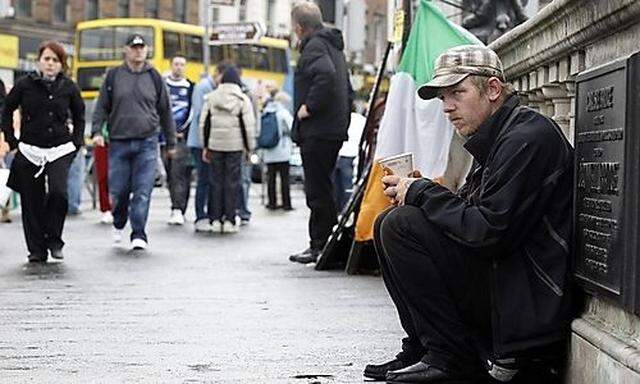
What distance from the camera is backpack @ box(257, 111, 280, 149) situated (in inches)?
854

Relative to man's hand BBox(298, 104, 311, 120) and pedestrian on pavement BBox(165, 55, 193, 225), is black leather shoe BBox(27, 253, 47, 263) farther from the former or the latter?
pedestrian on pavement BBox(165, 55, 193, 225)

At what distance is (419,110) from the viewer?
935 centimetres

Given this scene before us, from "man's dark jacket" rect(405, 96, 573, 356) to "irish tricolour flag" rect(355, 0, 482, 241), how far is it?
365 centimetres

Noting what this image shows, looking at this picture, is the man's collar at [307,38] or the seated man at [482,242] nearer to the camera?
the seated man at [482,242]

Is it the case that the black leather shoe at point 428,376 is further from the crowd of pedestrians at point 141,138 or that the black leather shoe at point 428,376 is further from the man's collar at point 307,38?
the man's collar at point 307,38

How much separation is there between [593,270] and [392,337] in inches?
99.0

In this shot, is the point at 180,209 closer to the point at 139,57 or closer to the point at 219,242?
the point at 219,242

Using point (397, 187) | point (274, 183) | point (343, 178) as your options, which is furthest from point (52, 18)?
point (397, 187)

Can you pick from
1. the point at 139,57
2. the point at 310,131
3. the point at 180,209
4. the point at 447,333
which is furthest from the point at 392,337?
the point at 180,209

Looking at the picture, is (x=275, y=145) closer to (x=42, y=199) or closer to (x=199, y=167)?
(x=199, y=167)

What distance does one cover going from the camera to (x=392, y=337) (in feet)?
23.8

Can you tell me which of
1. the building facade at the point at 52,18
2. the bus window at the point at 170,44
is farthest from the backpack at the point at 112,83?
the building facade at the point at 52,18

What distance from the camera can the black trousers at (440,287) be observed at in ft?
17.9

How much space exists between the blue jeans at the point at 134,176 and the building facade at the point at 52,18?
130 ft
